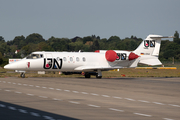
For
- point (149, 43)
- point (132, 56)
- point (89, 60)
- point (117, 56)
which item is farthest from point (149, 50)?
point (89, 60)

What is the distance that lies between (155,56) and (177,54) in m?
134

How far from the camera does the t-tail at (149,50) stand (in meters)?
44.6

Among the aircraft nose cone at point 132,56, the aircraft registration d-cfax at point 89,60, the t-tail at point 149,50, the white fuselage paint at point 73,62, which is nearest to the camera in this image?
the white fuselage paint at point 73,62

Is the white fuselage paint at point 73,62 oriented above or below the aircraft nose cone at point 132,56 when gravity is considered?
below

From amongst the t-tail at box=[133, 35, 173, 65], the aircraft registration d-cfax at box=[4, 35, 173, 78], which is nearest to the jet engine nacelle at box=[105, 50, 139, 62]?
the aircraft registration d-cfax at box=[4, 35, 173, 78]

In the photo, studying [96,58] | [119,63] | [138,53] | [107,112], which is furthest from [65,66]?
[107,112]

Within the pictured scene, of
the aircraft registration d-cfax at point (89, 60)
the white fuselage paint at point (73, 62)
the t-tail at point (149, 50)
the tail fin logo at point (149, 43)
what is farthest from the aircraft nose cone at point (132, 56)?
the tail fin logo at point (149, 43)

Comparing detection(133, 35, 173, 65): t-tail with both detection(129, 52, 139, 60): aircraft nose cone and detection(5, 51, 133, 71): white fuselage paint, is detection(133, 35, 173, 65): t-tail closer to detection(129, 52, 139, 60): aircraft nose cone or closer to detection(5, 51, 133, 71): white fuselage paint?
detection(129, 52, 139, 60): aircraft nose cone

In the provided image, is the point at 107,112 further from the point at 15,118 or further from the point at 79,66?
the point at 79,66

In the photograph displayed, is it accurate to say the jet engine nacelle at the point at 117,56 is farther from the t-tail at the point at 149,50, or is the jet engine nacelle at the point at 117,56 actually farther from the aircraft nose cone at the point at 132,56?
the t-tail at the point at 149,50

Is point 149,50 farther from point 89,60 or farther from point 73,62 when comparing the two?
point 73,62

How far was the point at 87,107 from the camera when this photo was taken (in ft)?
51.7

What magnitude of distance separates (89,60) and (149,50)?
357 inches

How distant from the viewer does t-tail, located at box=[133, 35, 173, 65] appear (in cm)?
4459
